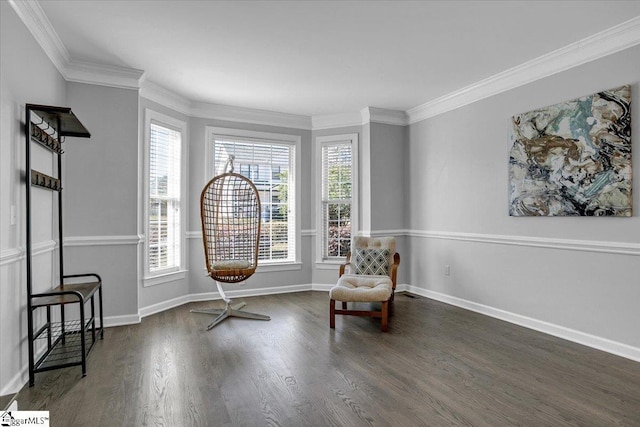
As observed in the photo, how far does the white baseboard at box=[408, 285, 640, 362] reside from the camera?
9.75ft

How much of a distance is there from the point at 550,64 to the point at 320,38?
7.21ft

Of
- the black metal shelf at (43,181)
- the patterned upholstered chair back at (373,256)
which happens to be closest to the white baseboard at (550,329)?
the patterned upholstered chair back at (373,256)

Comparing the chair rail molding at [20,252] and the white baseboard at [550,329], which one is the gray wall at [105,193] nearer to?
the chair rail molding at [20,252]

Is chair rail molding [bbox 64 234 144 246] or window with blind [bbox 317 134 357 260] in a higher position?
window with blind [bbox 317 134 357 260]

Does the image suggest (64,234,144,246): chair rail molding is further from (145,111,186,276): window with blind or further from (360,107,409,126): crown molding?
(360,107,409,126): crown molding

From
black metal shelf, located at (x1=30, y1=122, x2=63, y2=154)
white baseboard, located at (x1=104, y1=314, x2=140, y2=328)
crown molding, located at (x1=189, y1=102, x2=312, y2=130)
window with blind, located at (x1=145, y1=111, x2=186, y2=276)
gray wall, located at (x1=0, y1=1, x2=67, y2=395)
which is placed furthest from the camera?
crown molding, located at (x1=189, y1=102, x2=312, y2=130)

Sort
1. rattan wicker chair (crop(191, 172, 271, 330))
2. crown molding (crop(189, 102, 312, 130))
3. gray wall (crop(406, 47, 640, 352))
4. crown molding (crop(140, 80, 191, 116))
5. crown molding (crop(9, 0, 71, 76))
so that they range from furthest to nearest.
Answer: crown molding (crop(189, 102, 312, 130)) < rattan wicker chair (crop(191, 172, 271, 330)) < crown molding (crop(140, 80, 191, 116)) < gray wall (crop(406, 47, 640, 352)) < crown molding (crop(9, 0, 71, 76))

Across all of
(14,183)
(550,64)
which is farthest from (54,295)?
(550,64)

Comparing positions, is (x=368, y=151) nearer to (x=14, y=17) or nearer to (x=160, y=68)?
(x=160, y=68)

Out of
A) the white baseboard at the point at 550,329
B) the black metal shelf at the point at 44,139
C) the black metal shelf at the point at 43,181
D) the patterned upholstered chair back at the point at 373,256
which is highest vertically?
the black metal shelf at the point at 44,139

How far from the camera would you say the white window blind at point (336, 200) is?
553 centimetres

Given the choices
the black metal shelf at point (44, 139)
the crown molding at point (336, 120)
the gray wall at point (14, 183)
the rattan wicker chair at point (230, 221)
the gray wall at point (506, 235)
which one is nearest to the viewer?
the gray wall at point (14, 183)

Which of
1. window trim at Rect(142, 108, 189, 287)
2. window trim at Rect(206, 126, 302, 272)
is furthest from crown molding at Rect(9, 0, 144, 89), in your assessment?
window trim at Rect(206, 126, 302, 272)

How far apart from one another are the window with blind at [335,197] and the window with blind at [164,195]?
201cm
